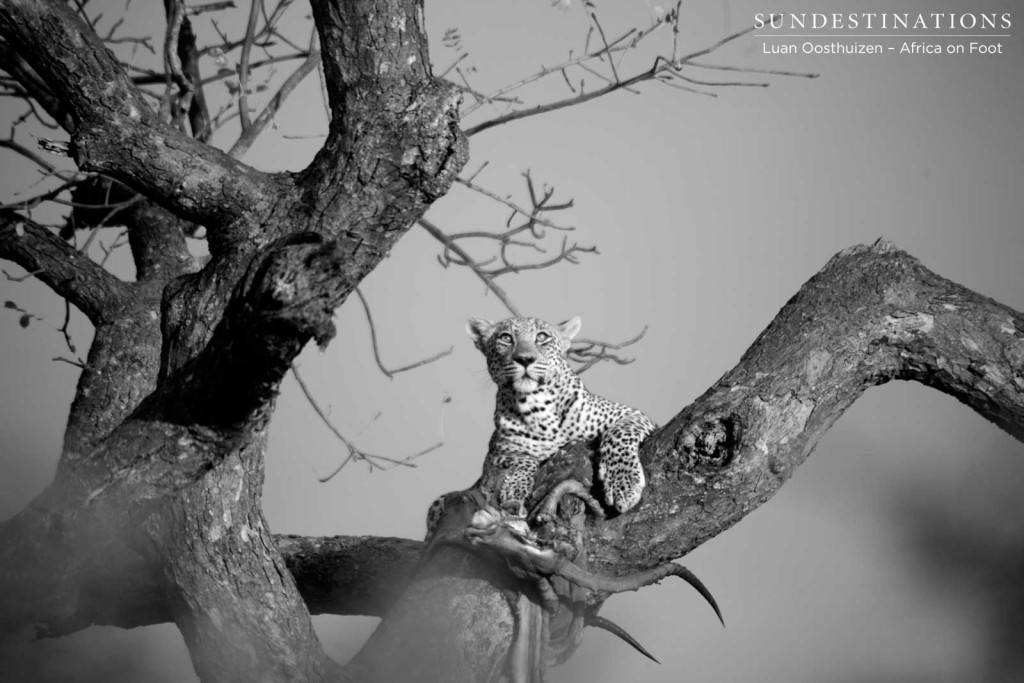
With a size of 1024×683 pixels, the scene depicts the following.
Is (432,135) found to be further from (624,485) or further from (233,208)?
(624,485)

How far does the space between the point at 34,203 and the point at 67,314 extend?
107cm

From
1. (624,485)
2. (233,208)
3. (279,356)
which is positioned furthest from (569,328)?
(279,356)

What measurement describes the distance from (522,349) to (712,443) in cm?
169

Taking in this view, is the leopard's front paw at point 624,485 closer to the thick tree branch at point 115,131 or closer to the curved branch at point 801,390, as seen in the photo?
the curved branch at point 801,390

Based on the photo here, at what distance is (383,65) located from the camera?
11.9ft

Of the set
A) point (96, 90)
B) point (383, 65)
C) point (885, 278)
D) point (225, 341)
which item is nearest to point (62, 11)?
point (96, 90)

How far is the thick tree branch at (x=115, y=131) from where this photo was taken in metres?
3.70

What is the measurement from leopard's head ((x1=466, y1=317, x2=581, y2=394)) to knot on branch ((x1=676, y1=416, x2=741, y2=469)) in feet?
5.16

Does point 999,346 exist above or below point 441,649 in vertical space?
above

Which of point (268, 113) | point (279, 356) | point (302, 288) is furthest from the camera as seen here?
point (268, 113)

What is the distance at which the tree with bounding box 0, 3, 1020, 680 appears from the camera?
307cm

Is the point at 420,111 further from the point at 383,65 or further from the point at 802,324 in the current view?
the point at 802,324

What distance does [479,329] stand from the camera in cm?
590

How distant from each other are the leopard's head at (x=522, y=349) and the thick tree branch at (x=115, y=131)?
2064 millimetres
